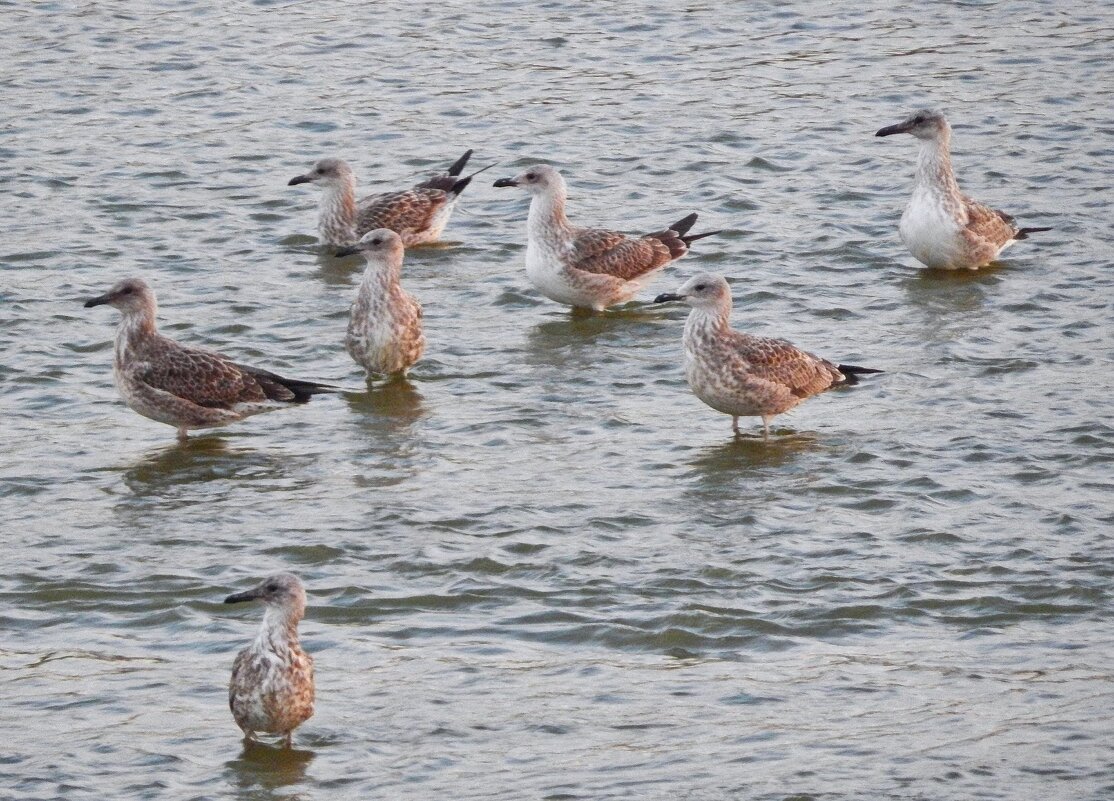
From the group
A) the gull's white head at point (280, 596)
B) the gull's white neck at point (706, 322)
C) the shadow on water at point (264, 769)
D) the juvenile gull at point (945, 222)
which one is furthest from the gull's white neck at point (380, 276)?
the shadow on water at point (264, 769)

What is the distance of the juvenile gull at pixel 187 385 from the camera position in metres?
12.2

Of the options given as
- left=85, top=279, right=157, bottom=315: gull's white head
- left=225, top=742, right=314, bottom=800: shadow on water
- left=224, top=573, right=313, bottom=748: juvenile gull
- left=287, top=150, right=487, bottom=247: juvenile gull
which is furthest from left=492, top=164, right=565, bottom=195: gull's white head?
left=225, top=742, right=314, bottom=800: shadow on water

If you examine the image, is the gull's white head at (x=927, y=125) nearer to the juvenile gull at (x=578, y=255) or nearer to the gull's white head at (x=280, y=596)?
the juvenile gull at (x=578, y=255)

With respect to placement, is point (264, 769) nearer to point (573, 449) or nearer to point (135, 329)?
point (573, 449)

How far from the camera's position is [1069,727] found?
8484 mm

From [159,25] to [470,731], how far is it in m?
15.5

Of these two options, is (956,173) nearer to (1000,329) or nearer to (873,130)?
(873,130)

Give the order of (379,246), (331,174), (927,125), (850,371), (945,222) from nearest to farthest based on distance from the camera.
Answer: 1. (850,371)
2. (379,246)
3. (945,222)
4. (927,125)
5. (331,174)

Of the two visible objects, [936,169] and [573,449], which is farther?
[936,169]

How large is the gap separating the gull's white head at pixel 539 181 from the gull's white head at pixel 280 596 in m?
7.00

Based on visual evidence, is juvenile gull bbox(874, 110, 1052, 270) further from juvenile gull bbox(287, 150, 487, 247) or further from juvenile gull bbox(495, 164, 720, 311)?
juvenile gull bbox(287, 150, 487, 247)

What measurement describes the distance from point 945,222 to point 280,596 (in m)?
8.31

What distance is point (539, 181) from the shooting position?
15086 mm

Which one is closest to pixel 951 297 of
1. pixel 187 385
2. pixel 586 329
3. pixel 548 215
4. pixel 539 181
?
pixel 586 329
